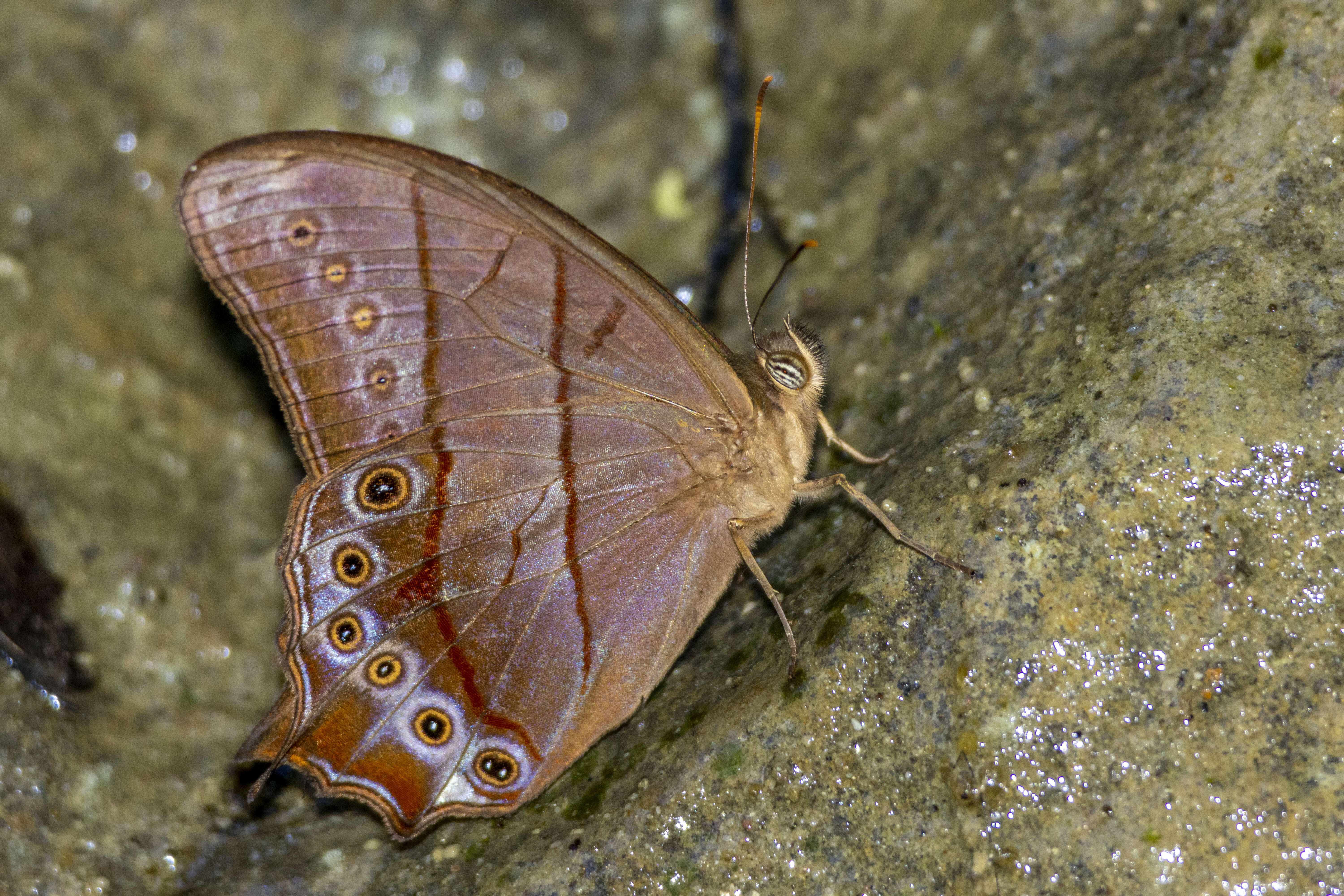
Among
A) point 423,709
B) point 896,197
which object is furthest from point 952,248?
point 423,709

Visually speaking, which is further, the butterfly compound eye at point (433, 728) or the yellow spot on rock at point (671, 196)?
the yellow spot on rock at point (671, 196)

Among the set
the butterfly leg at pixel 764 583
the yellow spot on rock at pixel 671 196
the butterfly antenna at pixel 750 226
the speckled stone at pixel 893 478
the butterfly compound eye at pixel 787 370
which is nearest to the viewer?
the speckled stone at pixel 893 478

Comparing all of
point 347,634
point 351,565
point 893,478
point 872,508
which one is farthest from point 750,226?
point 347,634

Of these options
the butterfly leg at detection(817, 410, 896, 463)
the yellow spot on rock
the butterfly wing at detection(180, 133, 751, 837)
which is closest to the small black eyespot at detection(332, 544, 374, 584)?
the butterfly wing at detection(180, 133, 751, 837)

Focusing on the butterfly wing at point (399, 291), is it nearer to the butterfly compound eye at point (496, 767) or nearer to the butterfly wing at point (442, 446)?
the butterfly wing at point (442, 446)

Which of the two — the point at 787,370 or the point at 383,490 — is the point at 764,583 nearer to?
the point at 787,370

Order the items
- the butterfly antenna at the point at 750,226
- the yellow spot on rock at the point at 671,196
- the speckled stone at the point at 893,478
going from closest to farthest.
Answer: the speckled stone at the point at 893,478, the butterfly antenna at the point at 750,226, the yellow spot on rock at the point at 671,196

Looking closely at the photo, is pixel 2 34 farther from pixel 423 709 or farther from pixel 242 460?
pixel 423 709

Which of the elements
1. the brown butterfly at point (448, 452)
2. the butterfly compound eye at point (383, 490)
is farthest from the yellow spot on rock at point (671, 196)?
the butterfly compound eye at point (383, 490)
